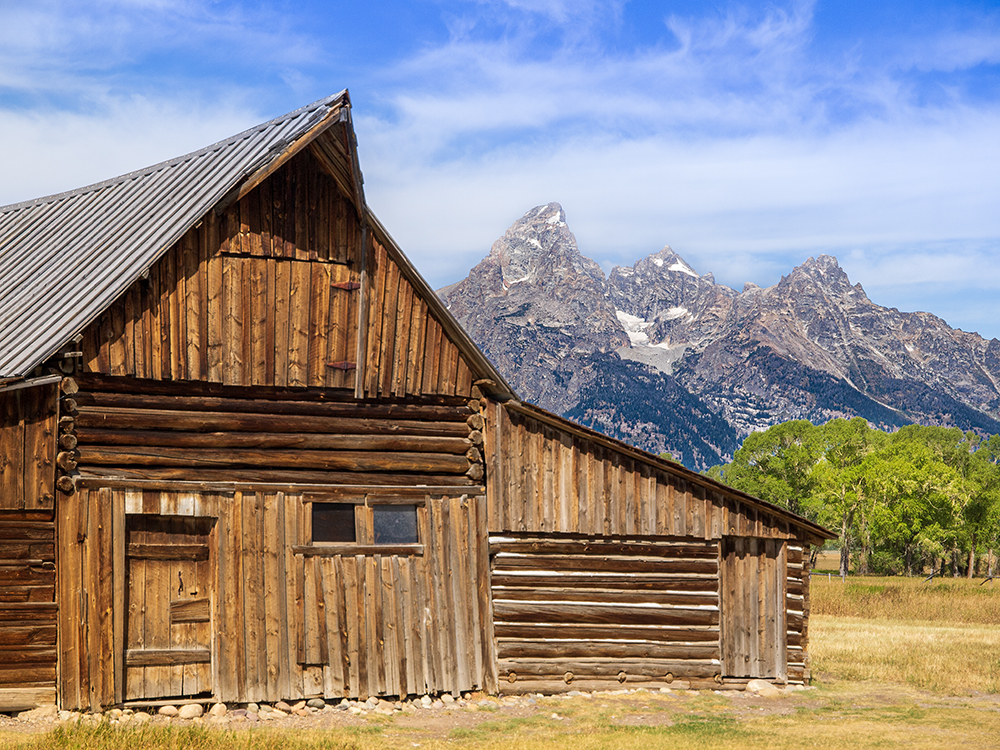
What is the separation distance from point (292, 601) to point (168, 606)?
1596mm

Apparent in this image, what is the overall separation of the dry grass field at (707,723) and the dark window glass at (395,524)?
241 centimetres

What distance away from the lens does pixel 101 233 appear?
15562 millimetres

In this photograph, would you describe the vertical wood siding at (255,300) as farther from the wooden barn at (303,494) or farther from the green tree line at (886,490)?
the green tree line at (886,490)

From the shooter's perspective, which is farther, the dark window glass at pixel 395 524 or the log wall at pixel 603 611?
the log wall at pixel 603 611

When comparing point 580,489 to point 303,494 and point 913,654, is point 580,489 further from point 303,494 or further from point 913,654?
point 913,654

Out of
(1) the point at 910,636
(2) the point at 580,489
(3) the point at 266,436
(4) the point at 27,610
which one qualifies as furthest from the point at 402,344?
(1) the point at 910,636

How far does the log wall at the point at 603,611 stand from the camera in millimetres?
15578

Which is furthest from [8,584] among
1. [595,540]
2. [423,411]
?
[595,540]

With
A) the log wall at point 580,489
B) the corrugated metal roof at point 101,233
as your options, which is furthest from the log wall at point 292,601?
the corrugated metal roof at point 101,233

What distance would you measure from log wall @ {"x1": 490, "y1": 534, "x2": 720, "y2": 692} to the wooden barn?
0.04 metres

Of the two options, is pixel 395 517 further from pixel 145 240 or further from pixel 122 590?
pixel 145 240

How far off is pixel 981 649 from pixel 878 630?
4.05 m

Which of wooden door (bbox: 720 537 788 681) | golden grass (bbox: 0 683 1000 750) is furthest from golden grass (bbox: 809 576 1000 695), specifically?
wooden door (bbox: 720 537 788 681)

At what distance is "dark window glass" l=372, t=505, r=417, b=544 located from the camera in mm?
14812
